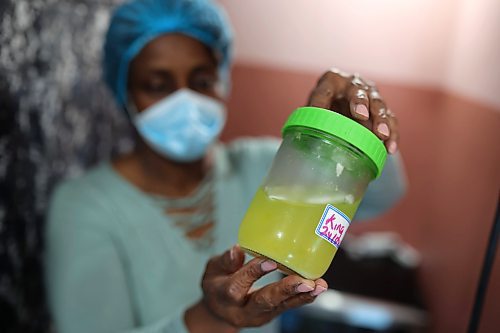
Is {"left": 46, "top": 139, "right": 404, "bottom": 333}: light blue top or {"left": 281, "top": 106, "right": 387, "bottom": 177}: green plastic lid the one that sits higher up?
{"left": 281, "top": 106, "right": 387, "bottom": 177}: green plastic lid

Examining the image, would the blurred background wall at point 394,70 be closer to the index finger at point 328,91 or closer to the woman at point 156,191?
the woman at point 156,191

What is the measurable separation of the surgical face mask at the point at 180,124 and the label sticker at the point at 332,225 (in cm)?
47

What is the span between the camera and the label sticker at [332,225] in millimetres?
457

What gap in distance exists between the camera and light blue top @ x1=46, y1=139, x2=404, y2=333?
76 centimetres

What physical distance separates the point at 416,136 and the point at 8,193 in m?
1.41

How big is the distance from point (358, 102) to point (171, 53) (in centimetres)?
45

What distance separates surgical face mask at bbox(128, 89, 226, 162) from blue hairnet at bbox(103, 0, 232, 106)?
4.1 inches

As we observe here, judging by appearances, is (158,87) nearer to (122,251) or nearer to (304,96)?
(122,251)

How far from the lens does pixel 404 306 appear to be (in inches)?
61.7

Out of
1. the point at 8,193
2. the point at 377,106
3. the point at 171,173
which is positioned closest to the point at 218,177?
the point at 171,173

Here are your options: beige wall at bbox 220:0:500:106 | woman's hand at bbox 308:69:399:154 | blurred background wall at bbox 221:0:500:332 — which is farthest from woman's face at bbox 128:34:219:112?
beige wall at bbox 220:0:500:106

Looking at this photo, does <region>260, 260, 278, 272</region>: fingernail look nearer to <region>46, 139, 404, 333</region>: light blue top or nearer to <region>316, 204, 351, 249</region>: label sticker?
<region>316, 204, 351, 249</region>: label sticker

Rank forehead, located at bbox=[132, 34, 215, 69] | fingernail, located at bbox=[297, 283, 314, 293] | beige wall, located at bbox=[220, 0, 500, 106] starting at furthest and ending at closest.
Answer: beige wall, located at bbox=[220, 0, 500, 106] < forehead, located at bbox=[132, 34, 215, 69] < fingernail, located at bbox=[297, 283, 314, 293]

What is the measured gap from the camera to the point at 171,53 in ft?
2.79
